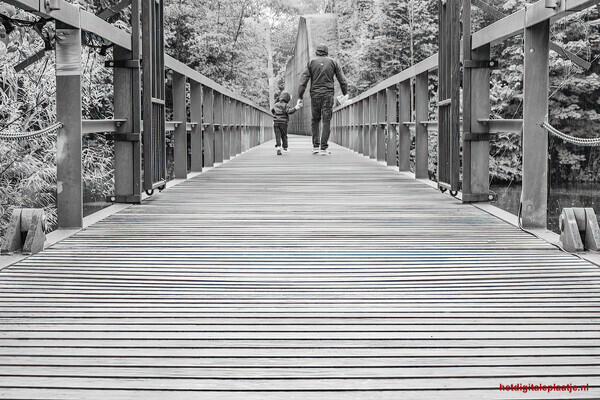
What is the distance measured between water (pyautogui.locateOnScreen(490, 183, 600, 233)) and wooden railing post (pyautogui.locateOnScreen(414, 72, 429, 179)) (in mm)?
11319

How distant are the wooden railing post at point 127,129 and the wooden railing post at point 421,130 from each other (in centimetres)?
296

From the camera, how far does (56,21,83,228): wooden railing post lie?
430cm

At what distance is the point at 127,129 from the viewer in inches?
227

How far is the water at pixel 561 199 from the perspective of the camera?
19797mm

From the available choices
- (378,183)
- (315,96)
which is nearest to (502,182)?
(315,96)

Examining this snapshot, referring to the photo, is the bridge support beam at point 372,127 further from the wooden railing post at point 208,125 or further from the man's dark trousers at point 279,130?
the wooden railing post at point 208,125

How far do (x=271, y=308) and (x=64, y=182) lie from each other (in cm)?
203

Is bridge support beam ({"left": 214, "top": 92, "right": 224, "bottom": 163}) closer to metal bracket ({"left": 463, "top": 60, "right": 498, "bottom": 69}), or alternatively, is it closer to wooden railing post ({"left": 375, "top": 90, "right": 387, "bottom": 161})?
wooden railing post ({"left": 375, "top": 90, "right": 387, "bottom": 161})

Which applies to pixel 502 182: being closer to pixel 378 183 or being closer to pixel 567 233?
pixel 378 183

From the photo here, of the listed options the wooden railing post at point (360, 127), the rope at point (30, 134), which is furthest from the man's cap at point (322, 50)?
the rope at point (30, 134)

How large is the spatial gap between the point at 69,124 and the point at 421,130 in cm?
418

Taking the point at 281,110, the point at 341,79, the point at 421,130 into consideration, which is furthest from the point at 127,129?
the point at 281,110

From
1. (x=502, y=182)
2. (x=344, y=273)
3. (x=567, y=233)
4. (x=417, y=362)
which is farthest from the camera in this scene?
(x=502, y=182)

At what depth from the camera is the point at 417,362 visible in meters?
2.16
